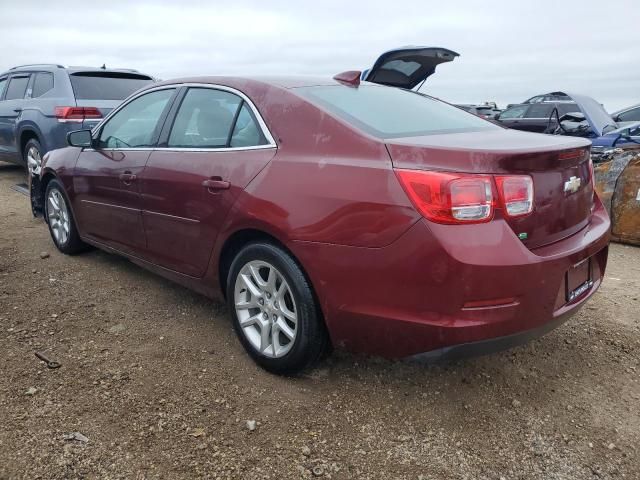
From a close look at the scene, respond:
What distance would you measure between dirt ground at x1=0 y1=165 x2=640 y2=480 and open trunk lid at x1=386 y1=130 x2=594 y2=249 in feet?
2.76

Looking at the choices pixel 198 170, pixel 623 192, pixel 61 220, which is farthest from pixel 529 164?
pixel 61 220

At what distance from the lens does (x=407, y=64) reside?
636cm

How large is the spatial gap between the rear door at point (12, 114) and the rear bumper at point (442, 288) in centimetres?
666

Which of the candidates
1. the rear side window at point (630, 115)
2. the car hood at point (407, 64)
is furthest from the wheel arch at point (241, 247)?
the rear side window at point (630, 115)

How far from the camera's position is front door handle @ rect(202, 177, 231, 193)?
9.35 ft

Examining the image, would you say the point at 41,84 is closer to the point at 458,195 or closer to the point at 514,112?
the point at 458,195

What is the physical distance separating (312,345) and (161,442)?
0.78 m

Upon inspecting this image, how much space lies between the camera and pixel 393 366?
2.95 metres

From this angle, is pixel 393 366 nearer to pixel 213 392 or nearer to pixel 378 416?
pixel 378 416

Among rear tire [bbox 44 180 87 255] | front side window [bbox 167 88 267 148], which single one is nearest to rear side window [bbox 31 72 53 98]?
rear tire [bbox 44 180 87 255]

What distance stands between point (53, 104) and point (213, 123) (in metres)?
4.51

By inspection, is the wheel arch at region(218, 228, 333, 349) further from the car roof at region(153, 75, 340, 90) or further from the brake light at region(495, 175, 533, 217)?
the brake light at region(495, 175, 533, 217)

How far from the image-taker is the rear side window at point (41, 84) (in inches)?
276

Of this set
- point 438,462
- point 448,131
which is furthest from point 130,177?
point 438,462
